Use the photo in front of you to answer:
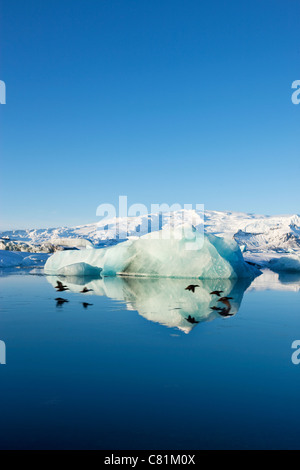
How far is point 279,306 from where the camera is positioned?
625 centimetres

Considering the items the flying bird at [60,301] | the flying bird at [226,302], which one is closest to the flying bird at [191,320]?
the flying bird at [226,302]

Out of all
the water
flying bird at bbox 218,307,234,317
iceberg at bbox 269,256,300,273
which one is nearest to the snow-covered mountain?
iceberg at bbox 269,256,300,273

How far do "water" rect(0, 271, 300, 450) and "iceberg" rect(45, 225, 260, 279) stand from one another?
21.0 ft

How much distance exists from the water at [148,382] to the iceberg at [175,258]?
640cm

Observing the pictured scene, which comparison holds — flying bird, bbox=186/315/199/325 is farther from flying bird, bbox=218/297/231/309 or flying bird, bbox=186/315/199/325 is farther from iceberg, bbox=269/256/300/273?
iceberg, bbox=269/256/300/273

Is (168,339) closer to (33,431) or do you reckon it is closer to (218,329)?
(218,329)

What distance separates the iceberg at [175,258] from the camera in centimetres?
1148

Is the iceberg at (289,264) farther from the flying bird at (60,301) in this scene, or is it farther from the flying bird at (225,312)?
the flying bird at (60,301)

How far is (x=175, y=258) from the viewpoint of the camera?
11.7m

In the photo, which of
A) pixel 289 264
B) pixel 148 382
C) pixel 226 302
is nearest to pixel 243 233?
pixel 289 264

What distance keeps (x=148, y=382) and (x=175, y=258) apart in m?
9.18

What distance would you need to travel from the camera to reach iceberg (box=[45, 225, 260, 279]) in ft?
37.7
